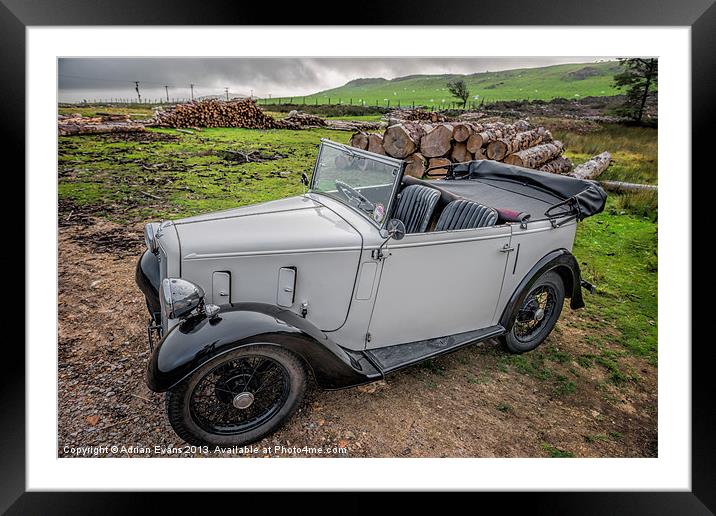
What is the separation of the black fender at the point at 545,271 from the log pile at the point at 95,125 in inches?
145

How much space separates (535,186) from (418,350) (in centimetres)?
215

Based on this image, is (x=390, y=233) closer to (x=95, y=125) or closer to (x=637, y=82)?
(x=637, y=82)

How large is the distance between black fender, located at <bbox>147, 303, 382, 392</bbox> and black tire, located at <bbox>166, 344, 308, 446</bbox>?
0.06 metres

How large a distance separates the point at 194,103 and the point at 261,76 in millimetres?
913

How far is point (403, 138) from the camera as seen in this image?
592 cm

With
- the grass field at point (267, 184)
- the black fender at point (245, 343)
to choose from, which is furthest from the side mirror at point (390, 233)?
the grass field at point (267, 184)

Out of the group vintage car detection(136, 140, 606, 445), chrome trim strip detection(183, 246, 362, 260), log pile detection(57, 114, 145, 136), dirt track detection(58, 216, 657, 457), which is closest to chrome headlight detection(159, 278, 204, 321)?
vintage car detection(136, 140, 606, 445)

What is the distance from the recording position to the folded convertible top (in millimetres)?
3604

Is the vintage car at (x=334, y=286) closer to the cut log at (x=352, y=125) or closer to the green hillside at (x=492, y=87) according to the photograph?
the green hillside at (x=492, y=87)
